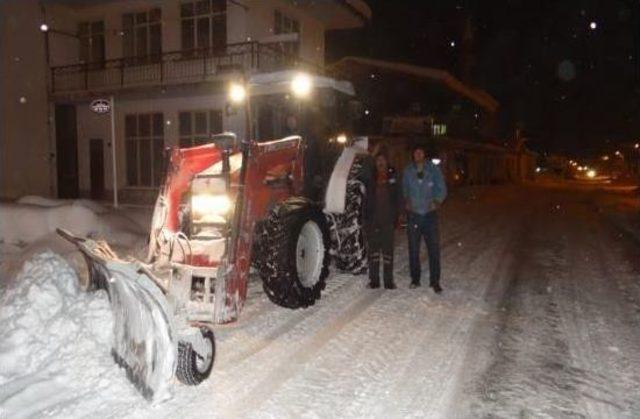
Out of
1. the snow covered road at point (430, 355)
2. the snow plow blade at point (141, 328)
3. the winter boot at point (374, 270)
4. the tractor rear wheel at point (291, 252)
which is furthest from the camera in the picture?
the winter boot at point (374, 270)

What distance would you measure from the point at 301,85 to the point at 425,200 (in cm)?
213

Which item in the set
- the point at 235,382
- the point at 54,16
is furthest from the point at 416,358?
the point at 54,16

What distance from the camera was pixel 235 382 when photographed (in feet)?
16.4

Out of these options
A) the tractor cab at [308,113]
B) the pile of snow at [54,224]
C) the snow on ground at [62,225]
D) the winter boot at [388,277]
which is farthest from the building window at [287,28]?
the winter boot at [388,277]

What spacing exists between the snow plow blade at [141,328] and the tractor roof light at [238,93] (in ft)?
12.2

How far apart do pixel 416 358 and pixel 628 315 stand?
2.95 meters

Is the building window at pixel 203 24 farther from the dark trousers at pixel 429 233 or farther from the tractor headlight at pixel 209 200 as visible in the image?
the tractor headlight at pixel 209 200

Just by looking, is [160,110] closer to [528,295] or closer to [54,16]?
[54,16]

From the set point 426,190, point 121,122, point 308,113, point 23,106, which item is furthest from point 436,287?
point 23,106

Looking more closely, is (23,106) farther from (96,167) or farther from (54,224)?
(54,224)

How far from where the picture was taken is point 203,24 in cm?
1981

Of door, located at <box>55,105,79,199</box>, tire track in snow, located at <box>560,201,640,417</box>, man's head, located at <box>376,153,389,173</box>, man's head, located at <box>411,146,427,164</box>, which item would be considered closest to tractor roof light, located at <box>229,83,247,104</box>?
man's head, located at <box>376,153,389,173</box>

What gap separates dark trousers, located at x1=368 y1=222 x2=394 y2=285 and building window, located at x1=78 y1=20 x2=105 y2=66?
1705 centimetres

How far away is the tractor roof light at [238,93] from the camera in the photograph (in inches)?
334
